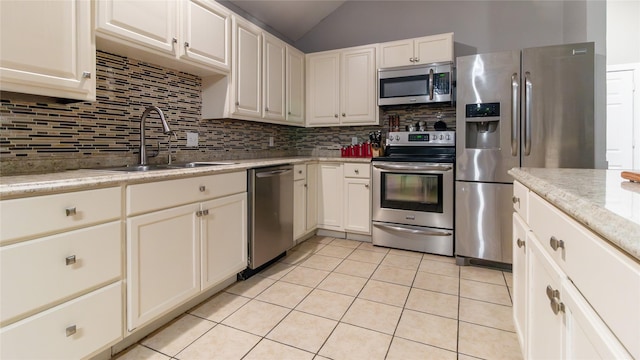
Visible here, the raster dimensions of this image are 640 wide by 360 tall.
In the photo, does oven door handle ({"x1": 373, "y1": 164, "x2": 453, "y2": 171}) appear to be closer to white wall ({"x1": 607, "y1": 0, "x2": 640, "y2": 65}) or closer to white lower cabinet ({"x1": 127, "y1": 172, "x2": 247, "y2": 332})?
white lower cabinet ({"x1": 127, "y1": 172, "x2": 247, "y2": 332})

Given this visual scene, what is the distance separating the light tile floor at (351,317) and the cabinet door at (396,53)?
6.80ft

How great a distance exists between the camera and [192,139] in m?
2.64

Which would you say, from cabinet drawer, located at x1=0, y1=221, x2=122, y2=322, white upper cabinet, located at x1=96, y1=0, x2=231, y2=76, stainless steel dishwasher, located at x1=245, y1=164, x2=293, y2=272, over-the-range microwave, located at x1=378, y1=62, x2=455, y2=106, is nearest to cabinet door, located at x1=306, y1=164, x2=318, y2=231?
stainless steel dishwasher, located at x1=245, y1=164, x2=293, y2=272

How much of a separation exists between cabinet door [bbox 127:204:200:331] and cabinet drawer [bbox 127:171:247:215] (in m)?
0.04

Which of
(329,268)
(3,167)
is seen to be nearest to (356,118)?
(329,268)

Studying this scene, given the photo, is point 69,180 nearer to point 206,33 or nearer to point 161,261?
point 161,261

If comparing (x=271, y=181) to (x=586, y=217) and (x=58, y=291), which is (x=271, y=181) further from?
(x=586, y=217)

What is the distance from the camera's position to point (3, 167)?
153cm

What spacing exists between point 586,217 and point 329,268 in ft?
7.21

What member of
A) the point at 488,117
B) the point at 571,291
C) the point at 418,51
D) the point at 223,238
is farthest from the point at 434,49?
the point at 571,291

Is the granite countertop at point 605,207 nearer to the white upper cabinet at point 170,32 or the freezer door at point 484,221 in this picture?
the freezer door at point 484,221

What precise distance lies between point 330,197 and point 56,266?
8.41ft

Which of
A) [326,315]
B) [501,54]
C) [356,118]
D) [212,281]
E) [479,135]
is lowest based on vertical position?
[326,315]

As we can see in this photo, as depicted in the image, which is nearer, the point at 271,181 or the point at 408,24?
the point at 271,181
